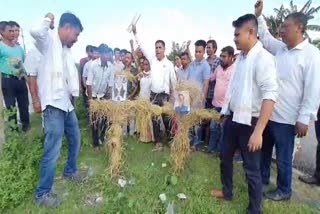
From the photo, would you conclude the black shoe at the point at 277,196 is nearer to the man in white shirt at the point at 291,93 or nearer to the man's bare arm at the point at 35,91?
the man in white shirt at the point at 291,93

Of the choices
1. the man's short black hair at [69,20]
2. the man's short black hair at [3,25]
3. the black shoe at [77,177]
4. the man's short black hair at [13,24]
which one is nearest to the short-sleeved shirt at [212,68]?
the black shoe at [77,177]

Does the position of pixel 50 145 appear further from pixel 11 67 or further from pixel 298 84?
pixel 298 84

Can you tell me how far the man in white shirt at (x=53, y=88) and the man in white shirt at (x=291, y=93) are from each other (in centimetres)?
224

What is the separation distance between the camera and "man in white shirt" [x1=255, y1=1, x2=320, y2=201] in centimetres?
349

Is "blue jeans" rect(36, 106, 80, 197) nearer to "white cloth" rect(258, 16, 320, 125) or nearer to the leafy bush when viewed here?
the leafy bush

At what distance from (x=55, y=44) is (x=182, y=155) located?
6.91ft

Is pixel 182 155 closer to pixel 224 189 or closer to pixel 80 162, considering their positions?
pixel 224 189

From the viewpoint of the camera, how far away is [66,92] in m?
3.68

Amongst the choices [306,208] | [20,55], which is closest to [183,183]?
[306,208]

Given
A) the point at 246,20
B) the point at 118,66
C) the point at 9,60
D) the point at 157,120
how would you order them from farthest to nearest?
the point at 118,66
the point at 9,60
the point at 157,120
the point at 246,20

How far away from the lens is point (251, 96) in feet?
10.5

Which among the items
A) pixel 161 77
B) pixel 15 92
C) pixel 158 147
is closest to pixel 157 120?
pixel 158 147

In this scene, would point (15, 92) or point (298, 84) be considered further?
point (15, 92)

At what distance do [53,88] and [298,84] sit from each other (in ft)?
8.90
